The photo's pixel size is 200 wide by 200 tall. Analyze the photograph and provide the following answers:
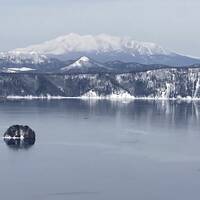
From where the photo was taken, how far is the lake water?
4606 centimetres

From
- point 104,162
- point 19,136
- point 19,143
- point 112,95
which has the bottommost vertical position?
point 104,162

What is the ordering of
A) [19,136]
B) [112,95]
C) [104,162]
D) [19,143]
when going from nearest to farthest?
[104,162] → [19,143] → [19,136] → [112,95]

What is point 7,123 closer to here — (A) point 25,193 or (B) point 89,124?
(B) point 89,124

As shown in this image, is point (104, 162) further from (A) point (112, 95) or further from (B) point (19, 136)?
(A) point (112, 95)

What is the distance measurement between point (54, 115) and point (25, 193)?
63.6 meters

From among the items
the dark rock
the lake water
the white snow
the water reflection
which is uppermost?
the white snow

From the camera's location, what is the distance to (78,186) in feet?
156

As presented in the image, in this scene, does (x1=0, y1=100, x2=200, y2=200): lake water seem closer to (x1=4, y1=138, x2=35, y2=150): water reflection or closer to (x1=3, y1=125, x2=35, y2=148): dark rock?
(x1=4, y1=138, x2=35, y2=150): water reflection

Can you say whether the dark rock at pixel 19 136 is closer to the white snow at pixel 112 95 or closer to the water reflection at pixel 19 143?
the water reflection at pixel 19 143

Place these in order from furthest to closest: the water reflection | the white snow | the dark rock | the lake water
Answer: the white snow < the dark rock < the water reflection < the lake water

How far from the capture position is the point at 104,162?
57281mm

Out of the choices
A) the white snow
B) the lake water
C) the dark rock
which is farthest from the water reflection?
the white snow

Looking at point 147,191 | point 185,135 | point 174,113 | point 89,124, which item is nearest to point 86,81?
point 174,113

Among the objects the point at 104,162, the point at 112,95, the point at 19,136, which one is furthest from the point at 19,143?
the point at 112,95
